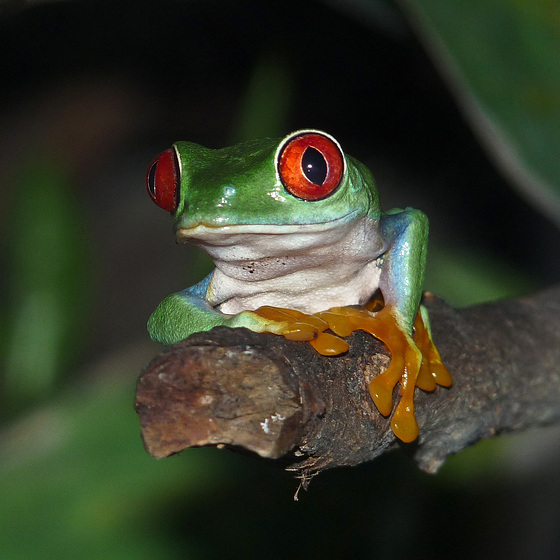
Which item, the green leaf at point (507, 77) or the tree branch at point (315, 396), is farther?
the green leaf at point (507, 77)

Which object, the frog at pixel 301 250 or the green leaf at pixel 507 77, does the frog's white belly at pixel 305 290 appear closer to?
the frog at pixel 301 250

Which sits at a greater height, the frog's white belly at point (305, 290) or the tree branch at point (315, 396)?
the frog's white belly at point (305, 290)

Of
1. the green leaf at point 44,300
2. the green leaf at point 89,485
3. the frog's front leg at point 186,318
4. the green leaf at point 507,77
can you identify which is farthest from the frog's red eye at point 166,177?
the green leaf at point 44,300

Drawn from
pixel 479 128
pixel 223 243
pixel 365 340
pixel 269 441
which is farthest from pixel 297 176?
pixel 479 128

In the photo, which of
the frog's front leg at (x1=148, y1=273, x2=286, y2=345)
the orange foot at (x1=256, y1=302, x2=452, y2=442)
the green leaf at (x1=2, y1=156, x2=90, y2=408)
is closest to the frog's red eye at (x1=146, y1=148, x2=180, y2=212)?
the frog's front leg at (x1=148, y1=273, x2=286, y2=345)

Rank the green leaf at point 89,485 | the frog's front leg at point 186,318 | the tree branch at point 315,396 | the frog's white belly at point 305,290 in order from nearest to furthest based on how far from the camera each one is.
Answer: the tree branch at point 315,396, the frog's front leg at point 186,318, the frog's white belly at point 305,290, the green leaf at point 89,485

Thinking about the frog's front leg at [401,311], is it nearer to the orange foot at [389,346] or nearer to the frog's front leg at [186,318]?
the orange foot at [389,346]

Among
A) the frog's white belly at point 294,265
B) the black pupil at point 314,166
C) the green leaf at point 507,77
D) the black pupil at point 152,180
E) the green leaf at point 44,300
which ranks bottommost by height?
the green leaf at point 44,300

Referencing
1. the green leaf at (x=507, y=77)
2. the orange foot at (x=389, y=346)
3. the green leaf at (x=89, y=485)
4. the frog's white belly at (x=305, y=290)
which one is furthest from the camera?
the green leaf at (x=89, y=485)
